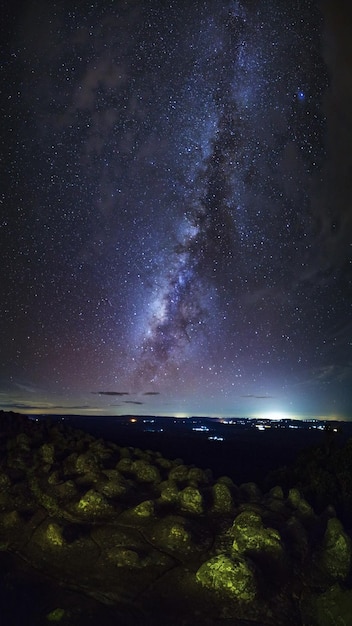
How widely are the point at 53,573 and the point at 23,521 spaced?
3.90 feet

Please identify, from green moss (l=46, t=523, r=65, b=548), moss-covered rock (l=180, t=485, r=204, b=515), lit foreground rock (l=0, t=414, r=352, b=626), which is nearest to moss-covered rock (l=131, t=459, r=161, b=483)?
lit foreground rock (l=0, t=414, r=352, b=626)

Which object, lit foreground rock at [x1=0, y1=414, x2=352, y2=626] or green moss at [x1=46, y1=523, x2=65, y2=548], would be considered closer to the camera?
lit foreground rock at [x1=0, y1=414, x2=352, y2=626]

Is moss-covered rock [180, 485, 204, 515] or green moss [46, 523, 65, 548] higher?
moss-covered rock [180, 485, 204, 515]

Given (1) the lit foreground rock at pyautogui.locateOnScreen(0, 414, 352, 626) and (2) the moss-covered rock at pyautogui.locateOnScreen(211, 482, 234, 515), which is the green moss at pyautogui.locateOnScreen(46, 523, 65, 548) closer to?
(1) the lit foreground rock at pyautogui.locateOnScreen(0, 414, 352, 626)

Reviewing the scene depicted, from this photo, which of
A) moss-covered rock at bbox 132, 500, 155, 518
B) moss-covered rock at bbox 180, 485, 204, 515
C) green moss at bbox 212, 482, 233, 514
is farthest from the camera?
green moss at bbox 212, 482, 233, 514

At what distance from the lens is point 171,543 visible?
15.4 ft

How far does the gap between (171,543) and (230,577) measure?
928mm

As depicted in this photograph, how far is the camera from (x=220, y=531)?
495 cm

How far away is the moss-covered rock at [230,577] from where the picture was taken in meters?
3.89

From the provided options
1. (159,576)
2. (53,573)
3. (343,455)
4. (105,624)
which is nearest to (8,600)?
(53,573)

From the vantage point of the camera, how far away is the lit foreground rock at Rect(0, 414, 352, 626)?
3826 millimetres

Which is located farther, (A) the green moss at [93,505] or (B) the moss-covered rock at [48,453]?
(B) the moss-covered rock at [48,453]

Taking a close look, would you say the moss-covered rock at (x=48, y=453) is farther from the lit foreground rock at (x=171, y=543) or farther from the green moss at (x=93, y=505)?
the green moss at (x=93, y=505)

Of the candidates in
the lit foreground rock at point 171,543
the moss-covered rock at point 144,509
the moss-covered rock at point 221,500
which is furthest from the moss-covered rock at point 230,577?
the moss-covered rock at point 221,500
